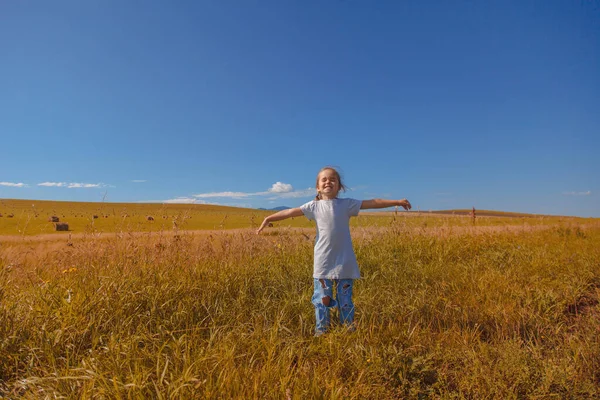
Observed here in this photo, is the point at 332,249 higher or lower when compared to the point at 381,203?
lower

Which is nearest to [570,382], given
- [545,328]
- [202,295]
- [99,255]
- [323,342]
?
[545,328]

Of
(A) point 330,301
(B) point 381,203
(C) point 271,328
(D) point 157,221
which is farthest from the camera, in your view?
Result: (D) point 157,221

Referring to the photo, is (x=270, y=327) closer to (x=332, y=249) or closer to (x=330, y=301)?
(x=330, y=301)

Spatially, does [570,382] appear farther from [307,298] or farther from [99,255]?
[99,255]

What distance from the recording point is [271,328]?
279 centimetres

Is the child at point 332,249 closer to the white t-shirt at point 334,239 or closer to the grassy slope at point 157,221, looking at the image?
the white t-shirt at point 334,239

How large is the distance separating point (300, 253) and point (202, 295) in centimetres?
243

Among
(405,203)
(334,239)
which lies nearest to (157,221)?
(334,239)

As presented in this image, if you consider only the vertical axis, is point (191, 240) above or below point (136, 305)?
above

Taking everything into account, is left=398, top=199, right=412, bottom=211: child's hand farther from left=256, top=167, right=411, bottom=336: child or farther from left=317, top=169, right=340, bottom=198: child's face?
left=317, top=169, right=340, bottom=198: child's face

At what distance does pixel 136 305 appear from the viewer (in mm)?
3186

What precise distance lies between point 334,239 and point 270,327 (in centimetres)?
103

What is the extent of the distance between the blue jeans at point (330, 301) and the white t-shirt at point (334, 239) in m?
0.10

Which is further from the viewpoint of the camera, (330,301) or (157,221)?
(157,221)
